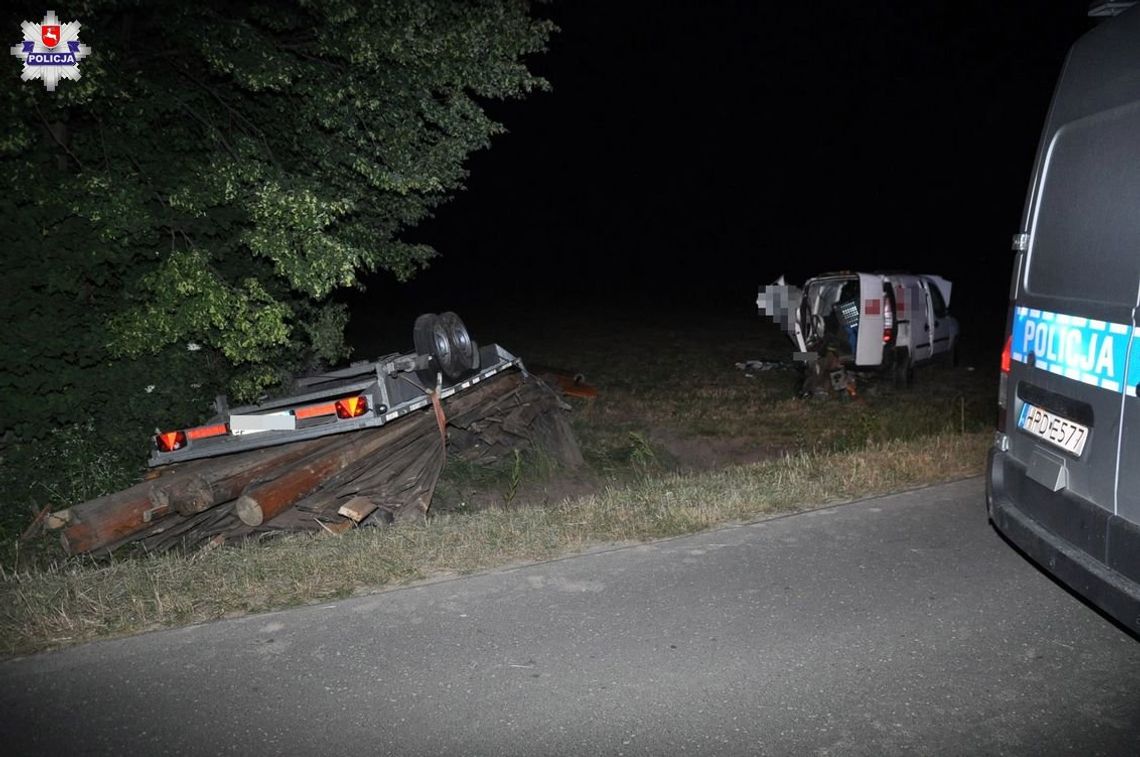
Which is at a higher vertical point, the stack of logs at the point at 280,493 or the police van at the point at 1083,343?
the police van at the point at 1083,343

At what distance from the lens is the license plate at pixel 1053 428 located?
382 cm

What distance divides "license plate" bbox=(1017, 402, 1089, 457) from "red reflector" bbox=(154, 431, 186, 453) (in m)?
6.37

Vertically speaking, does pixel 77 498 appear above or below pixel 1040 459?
below

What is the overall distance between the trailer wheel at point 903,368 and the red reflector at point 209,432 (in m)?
9.48

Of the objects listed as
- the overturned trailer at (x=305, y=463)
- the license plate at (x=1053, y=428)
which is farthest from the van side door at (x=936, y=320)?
the license plate at (x=1053, y=428)

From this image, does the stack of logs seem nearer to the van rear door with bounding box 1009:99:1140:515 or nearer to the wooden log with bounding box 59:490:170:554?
the wooden log with bounding box 59:490:170:554

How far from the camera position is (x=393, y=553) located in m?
5.64

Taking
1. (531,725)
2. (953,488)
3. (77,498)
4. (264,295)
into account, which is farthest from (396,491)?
(953,488)

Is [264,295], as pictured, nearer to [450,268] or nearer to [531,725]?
[531,725]

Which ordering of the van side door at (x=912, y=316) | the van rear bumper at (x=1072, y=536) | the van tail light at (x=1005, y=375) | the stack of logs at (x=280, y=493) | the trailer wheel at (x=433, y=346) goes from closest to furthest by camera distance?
1. the van rear bumper at (x=1072, y=536)
2. the van tail light at (x=1005, y=375)
3. the stack of logs at (x=280, y=493)
4. the trailer wheel at (x=433, y=346)
5. the van side door at (x=912, y=316)

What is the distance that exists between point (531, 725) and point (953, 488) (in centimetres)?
457

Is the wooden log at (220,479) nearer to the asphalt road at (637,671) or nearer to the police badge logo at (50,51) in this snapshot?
the asphalt road at (637,671)

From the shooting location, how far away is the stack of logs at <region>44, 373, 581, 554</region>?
6555mm

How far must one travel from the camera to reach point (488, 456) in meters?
Answer: 9.62
